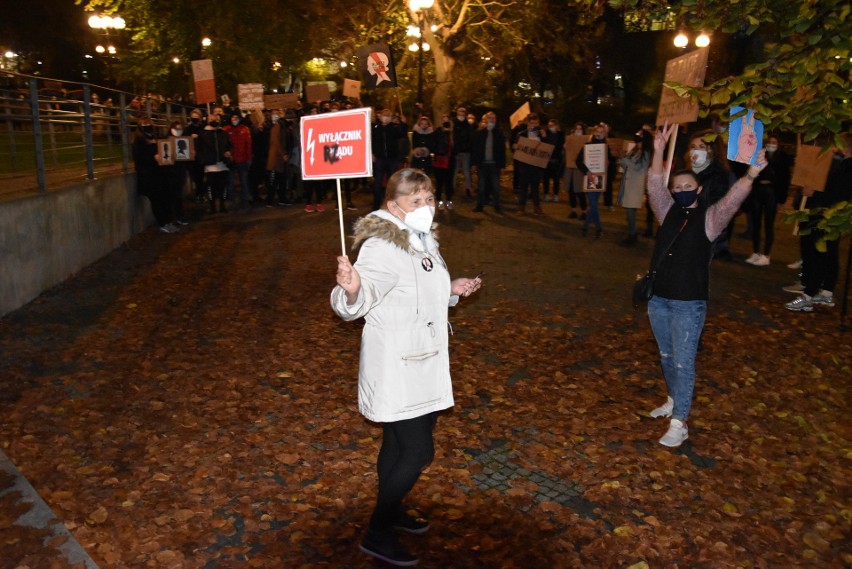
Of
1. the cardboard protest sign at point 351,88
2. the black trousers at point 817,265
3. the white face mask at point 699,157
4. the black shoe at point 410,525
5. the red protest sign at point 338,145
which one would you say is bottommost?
the black shoe at point 410,525

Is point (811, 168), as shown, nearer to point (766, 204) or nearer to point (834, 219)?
point (766, 204)

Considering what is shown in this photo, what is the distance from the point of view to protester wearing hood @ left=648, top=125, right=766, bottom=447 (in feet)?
18.6

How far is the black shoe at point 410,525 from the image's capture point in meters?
4.71

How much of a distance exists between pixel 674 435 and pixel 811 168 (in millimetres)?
5891

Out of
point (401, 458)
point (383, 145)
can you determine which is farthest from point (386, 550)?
point (383, 145)

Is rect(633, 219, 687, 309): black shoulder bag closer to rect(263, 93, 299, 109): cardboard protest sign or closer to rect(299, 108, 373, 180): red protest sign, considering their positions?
rect(299, 108, 373, 180): red protest sign

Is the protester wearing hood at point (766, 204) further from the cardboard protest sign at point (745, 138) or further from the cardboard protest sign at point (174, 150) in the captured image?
the cardboard protest sign at point (174, 150)

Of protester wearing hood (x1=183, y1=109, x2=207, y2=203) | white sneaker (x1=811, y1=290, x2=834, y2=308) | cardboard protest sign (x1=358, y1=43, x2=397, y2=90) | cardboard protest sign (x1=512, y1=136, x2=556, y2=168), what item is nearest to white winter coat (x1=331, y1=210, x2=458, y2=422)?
white sneaker (x1=811, y1=290, x2=834, y2=308)

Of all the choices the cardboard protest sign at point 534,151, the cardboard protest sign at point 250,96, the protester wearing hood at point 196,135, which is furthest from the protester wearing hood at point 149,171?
the cardboard protest sign at point 534,151

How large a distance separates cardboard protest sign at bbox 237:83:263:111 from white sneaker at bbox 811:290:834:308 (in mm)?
15681

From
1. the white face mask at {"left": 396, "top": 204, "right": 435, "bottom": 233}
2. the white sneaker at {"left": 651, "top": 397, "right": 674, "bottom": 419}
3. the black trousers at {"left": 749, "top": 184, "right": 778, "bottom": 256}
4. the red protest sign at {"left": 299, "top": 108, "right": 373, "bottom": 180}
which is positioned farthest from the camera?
the black trousers at {"left": 749, "top": 184, "right": 778, "bottom": 256}

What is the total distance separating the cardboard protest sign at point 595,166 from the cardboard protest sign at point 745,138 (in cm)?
877

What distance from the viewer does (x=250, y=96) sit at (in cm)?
2162

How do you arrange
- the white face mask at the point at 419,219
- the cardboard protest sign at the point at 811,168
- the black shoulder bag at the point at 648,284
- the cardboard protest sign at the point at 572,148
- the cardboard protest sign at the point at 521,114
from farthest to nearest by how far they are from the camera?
the cardboard protest sign at the point at 521,114 < the cardboard protest sign at the point at 572,148 < the cardboard protest sign at the point at 811,168 < the black shoulder bag at the point at 648,284 < the white face mask at the point at 419,219
